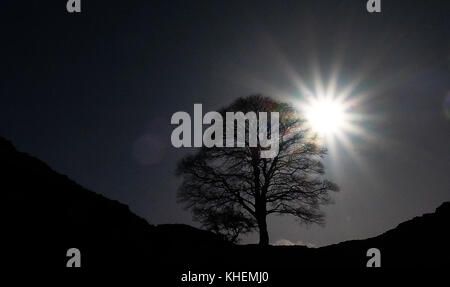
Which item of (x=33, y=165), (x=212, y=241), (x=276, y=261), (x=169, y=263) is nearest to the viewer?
(x=169, y=263)

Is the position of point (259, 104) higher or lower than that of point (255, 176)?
higher

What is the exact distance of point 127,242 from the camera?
40.7 feet

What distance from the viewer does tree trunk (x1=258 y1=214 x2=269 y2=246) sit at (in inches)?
688

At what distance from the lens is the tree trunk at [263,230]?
17486 mm

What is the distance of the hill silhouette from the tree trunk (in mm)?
1267

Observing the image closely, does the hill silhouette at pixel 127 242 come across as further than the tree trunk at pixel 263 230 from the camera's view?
No

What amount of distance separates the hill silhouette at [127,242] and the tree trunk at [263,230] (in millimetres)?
1267

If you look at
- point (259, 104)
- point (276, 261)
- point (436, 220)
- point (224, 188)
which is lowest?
point (276, 261)

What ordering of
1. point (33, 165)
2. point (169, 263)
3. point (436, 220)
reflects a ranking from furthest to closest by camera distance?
1. point (33, 165)
2. point (436, 220)
3. point (169, 263)

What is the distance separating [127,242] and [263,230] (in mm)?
7073
